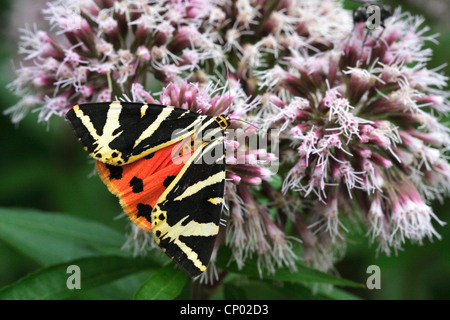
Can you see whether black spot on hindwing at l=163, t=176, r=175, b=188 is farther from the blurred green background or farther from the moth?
the blurred green background

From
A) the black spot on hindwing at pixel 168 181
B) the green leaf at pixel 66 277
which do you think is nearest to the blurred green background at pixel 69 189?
the green leaf at pixel 66 277

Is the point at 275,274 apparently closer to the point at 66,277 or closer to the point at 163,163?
the point at 163,163

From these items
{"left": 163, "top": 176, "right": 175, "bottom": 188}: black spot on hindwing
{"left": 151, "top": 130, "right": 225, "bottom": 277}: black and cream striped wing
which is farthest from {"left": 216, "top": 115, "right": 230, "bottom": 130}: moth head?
{"left": 163, "top": 176, "right": 175, "bottom": 188}: black spot on hindwing

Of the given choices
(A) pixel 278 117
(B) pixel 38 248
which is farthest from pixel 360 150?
(B) pixel 38 248

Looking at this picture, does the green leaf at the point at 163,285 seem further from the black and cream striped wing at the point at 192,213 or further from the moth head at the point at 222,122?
the moth head at the point at 222,122

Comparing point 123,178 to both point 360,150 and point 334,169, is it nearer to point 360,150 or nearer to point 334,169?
point 334,169

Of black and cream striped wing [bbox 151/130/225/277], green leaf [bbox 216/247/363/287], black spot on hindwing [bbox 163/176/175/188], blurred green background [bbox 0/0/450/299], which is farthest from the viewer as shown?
blurred green background [bbox 0/0/450/299]

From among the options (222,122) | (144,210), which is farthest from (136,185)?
(222,122)
